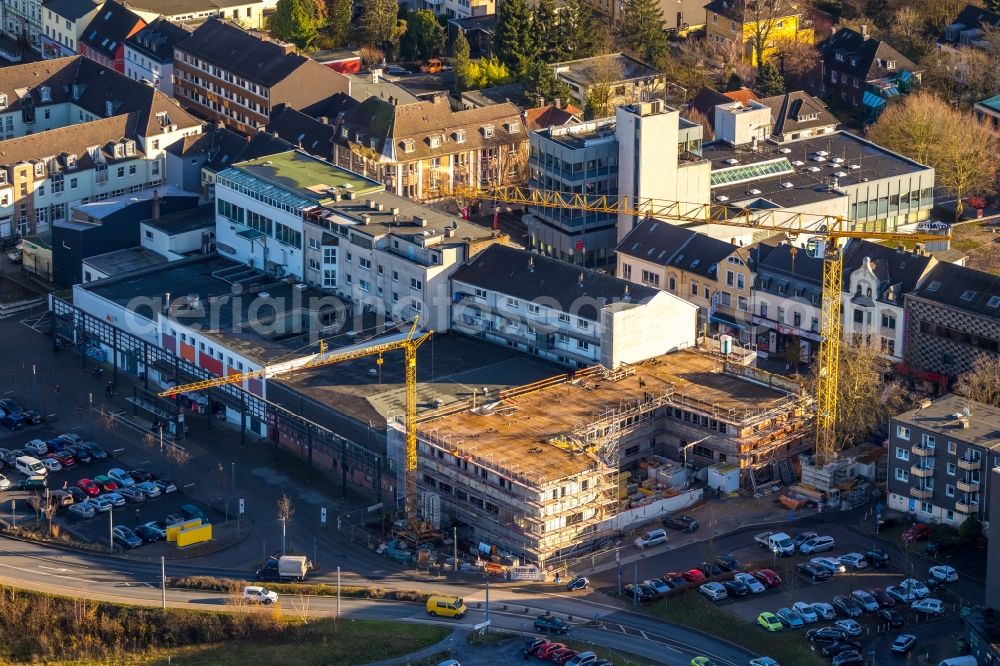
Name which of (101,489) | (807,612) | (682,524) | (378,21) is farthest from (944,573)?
(378,21)

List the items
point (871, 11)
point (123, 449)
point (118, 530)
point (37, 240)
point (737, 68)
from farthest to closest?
1. point (871, 11)
2. point (737, 68)
3. point (37, 240)
4. point (123, 449)
5. point (118, 530)

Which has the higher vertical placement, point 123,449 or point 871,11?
point 871,11

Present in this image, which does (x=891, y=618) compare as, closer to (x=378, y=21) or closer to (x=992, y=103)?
(x=992, y=103)

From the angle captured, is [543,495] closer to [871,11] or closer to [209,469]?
[209,469]

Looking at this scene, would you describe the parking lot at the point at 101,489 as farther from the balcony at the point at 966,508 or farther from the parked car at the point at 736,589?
the balcony at the point at 966,508

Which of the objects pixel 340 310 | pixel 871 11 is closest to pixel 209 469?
pixel 340 310

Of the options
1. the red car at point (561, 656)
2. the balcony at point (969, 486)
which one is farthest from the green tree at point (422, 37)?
the red car at point (561, 656)
